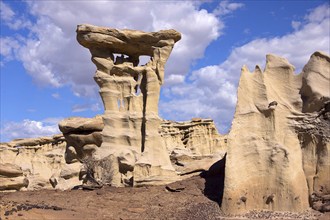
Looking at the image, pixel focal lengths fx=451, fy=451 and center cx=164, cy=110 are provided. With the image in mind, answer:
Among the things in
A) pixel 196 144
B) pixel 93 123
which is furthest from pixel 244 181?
pixel 196 144

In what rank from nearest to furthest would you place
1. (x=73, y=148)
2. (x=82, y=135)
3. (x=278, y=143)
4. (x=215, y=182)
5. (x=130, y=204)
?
(x=278, y=143) < (x=130, y=204) < (x=215, y=182) < (x=82, y=135) < (x=73, y=148)

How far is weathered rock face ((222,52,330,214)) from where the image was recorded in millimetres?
14047

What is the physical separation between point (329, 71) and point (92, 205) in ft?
30.0

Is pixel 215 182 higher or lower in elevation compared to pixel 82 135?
lower

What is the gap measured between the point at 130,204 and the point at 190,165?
23.3 ft

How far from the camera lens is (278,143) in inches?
569

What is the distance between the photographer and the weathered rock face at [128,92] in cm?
2009

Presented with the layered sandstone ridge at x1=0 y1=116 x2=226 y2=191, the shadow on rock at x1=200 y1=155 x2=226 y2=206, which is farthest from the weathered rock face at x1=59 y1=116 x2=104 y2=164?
the shadow on rock at x1=200 y1=155 x2=226 y2=206

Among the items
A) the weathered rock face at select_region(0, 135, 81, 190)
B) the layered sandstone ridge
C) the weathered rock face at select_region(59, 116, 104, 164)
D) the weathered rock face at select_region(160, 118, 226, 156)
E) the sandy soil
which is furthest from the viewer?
A: the weathered rock face at select_region(160, 118, 226, 156)

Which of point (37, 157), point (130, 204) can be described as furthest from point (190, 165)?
point (37, 157)

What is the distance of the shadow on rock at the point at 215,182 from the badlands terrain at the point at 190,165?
41 mm

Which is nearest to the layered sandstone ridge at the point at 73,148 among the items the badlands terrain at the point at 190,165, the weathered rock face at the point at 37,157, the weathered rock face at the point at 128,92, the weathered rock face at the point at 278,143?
the weathered rock face at the point at 37,157

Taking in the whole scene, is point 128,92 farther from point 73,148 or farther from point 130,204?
point 130,204

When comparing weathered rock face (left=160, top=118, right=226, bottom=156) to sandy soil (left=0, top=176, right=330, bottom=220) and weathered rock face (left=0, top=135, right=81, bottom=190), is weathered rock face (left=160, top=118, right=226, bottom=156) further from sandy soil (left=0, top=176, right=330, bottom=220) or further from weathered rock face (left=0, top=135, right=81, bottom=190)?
sandy soil (left=0, top=176, right=330, bottom=220)
